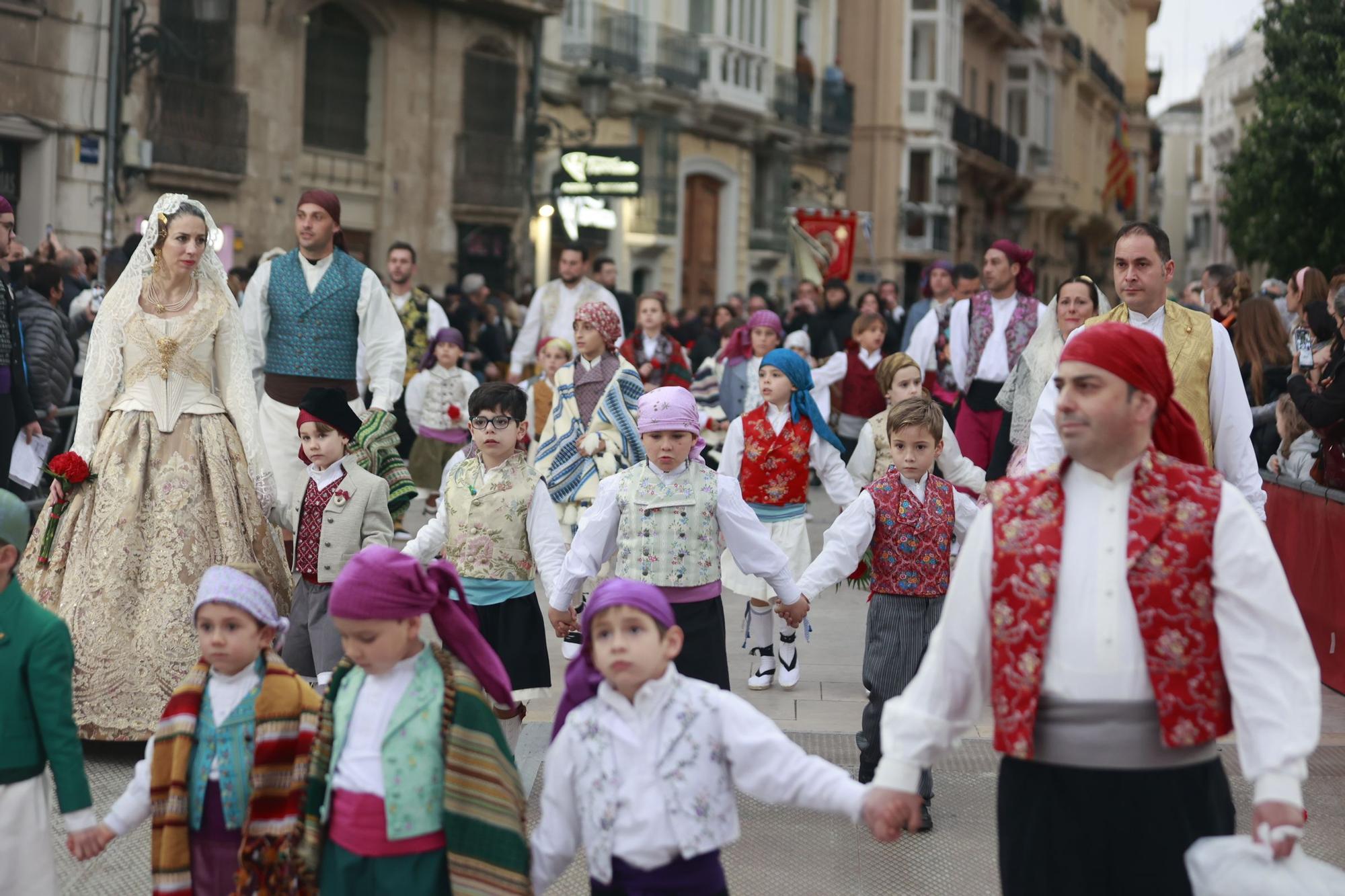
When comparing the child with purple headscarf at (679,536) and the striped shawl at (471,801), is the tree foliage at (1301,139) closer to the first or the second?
the child with purple headscarf at (679,536)

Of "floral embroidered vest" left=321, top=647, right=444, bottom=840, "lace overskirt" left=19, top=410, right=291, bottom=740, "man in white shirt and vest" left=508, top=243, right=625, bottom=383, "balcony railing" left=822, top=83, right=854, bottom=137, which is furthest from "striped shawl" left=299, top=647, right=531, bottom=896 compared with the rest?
"balcony railing" left=822, top=83, right=854, bottom=137

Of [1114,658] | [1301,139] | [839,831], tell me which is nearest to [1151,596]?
[1114,658]

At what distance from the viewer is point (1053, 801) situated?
3572 millimetres

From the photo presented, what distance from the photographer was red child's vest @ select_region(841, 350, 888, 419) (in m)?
14.4

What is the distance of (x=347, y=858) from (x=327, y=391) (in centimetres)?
303

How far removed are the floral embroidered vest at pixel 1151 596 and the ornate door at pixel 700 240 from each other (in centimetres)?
2913

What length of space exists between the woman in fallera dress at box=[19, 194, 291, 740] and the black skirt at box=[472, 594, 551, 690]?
0.98 meters

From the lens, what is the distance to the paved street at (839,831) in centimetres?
534

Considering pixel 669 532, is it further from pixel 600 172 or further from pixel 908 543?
pixel 600 172

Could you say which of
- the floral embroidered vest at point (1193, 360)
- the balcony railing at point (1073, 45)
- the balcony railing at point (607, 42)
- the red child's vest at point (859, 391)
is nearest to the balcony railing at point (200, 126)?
the balcony railing at point (607, 42)

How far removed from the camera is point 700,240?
33.5 meters

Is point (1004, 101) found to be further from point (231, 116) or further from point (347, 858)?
point (347, 858)

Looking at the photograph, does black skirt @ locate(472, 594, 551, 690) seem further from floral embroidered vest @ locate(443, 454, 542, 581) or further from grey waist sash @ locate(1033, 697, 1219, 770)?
grey waist sash @ locate(1033, 697, 1219, 770)

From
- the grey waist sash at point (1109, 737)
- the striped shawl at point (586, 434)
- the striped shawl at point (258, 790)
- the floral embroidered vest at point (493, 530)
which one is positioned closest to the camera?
the grey waist sash at point (1109, 737)
